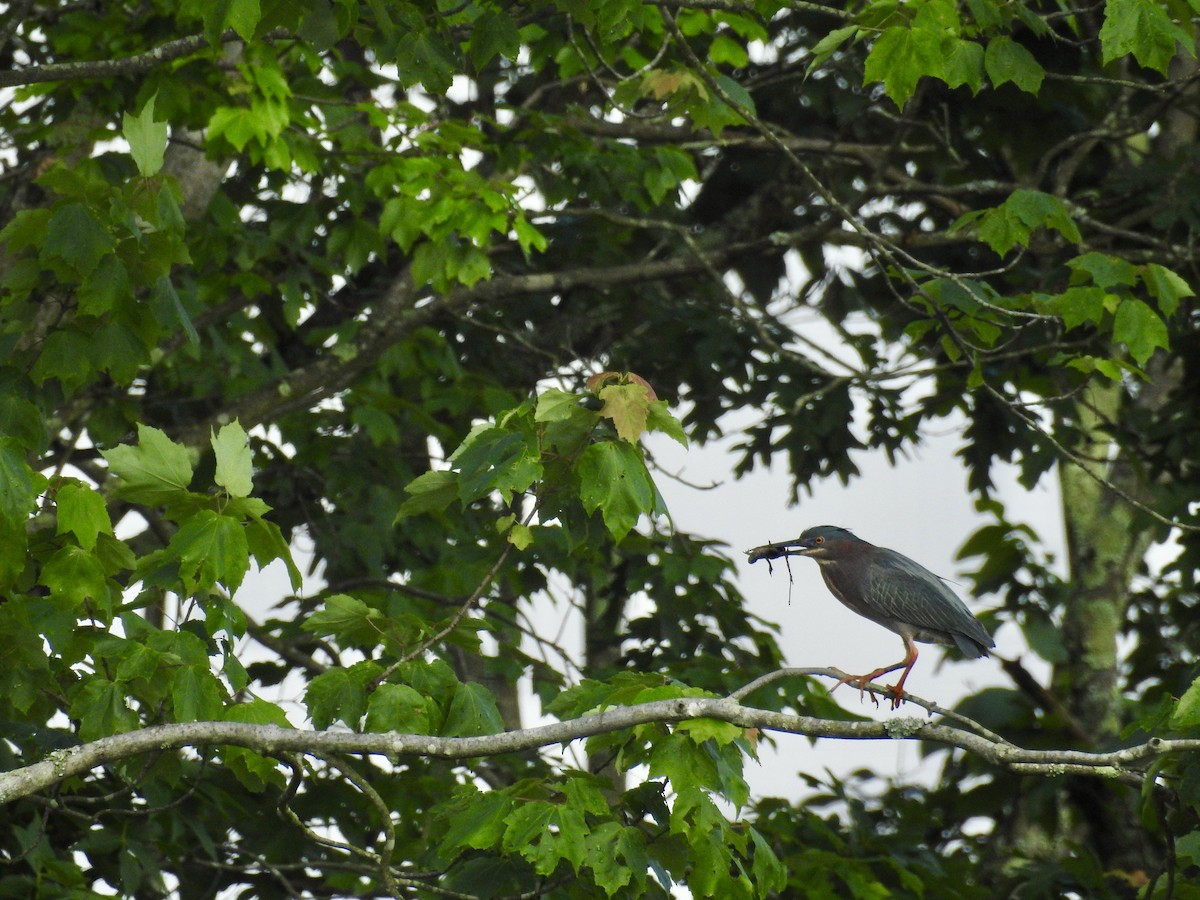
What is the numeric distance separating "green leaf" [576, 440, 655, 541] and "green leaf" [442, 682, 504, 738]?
613 mm

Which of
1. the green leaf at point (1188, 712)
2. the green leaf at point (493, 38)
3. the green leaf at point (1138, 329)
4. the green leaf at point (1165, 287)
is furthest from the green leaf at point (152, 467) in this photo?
the green leaf at point (1165, 287)

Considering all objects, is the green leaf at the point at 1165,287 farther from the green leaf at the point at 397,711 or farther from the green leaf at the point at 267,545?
the green leaf at the point at 267,545

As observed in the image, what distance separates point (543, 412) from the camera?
10.2ft

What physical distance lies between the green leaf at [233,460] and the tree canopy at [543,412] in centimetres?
2

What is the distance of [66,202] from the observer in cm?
373

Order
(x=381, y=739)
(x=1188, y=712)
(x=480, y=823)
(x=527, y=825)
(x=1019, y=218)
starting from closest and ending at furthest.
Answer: (x=1188, y=712) → (x=381, y=739) → (x=527, y=825) → (x=480, y=823) → (x=1019, y=218)

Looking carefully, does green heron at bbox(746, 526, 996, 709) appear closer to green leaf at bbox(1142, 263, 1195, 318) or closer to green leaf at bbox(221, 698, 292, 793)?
green leaf at bbox(221, 698, 292, 793)

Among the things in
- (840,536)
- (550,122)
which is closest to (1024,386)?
(550,122)

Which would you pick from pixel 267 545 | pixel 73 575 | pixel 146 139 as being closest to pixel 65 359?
pixel 146 139

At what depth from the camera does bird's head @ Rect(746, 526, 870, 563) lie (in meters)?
3.21

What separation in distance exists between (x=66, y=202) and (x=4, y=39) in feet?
2.07

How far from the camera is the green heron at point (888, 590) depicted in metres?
3.14

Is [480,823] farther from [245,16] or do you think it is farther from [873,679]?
[245,16]

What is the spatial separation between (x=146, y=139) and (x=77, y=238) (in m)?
0.32
